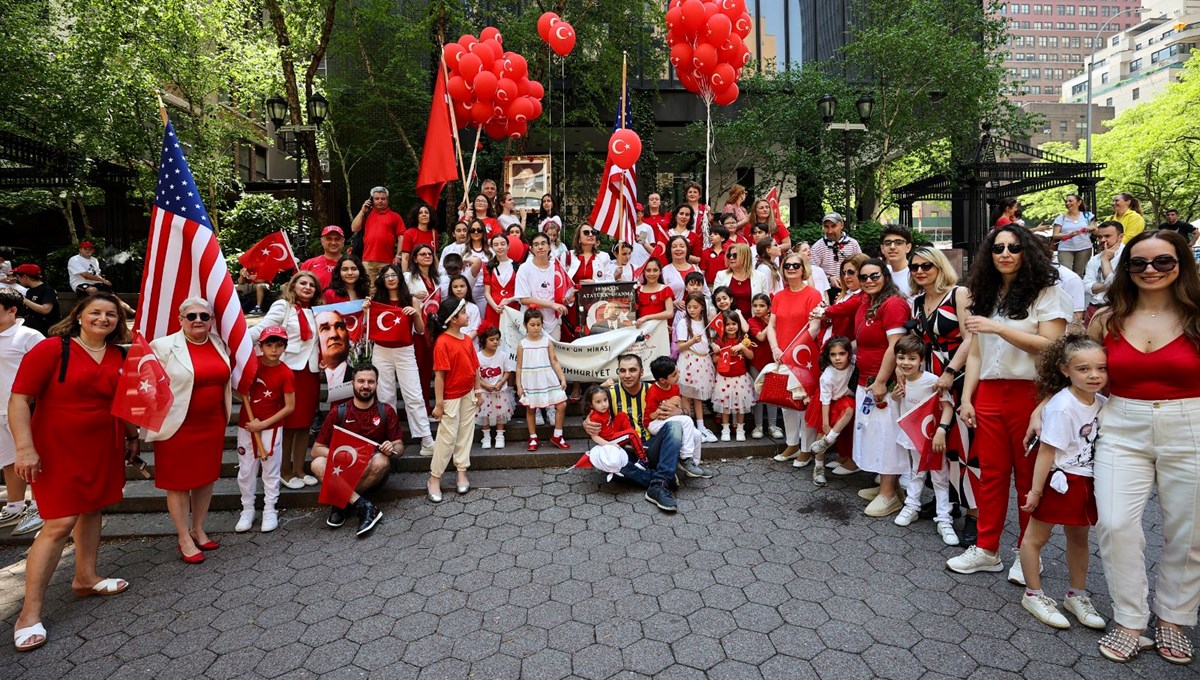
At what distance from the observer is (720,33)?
392 inches

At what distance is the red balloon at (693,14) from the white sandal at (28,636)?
34.1 ft

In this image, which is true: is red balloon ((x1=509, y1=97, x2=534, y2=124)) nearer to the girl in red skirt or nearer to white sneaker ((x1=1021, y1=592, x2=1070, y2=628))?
the girl in red skirt

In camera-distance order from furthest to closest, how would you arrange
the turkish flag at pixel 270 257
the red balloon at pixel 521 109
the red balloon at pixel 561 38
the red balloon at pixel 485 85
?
the red balloon at pixel 521 109, the red balloon at pixel 561 38, the red balloon at pixel 485 85, the turkish flag at pixel 270 257

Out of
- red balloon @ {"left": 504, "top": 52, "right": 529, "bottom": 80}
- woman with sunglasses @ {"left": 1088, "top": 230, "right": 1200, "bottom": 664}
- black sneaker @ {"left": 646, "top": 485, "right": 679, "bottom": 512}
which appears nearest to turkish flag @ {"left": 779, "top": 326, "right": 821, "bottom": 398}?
black sneaker @ {"left": 646, "top": 485, "right": 679, "bottom": 512}

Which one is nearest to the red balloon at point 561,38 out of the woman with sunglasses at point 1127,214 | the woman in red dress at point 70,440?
the woman in red dress at point 70,440

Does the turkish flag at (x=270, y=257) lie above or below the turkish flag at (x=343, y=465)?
above

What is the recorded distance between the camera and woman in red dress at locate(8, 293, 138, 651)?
381 cm

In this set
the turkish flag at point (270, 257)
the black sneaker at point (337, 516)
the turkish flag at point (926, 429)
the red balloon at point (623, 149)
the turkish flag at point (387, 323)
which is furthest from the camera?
the red balloon at point (623, 149)

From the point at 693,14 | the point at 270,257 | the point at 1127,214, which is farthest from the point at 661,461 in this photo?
the point at 1127,214

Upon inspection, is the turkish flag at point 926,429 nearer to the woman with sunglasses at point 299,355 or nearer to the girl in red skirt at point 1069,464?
the girl in red skirt at point 1069,464

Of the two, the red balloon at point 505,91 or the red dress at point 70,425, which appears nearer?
the red dress at point 70,425

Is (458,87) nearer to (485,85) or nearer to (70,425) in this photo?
(485,85)

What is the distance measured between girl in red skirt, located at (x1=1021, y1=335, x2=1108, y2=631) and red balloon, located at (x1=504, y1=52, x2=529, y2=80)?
9642 mm

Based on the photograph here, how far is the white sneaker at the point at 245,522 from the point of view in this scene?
204 inches
